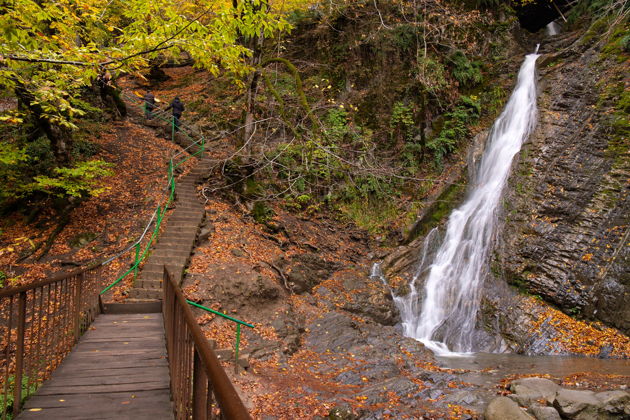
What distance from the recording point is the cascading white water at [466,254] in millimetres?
11312

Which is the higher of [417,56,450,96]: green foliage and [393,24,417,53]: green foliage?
[393,24,417,53]: green foliage

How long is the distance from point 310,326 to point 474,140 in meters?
→ 11.6

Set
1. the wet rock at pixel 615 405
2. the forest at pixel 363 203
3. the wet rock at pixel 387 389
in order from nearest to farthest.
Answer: the wet rock at pixel 615 405, the forest at pixel 363 203, the wet rock at pixel 387 389

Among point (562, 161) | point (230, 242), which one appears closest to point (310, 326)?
point (230, 242)

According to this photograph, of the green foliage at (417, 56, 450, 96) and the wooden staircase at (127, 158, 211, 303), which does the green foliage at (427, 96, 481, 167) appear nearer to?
the green foliage at (417, 56, 450, 96)

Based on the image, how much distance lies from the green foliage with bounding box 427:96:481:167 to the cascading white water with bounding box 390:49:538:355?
1.20 meters

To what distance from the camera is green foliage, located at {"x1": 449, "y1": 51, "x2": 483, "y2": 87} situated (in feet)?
57.4

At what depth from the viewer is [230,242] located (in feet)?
38.7

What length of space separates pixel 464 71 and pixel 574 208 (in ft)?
29.6

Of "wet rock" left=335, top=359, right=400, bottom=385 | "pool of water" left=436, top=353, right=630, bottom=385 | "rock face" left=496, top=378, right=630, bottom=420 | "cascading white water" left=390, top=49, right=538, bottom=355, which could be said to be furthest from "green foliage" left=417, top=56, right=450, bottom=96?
"rock face" left=496, top=378, right=630, bottom=420

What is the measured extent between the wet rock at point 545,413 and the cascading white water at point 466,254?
447 centimetres

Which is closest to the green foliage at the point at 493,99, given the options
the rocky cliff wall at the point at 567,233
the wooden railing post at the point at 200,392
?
the rocky cliff wall at the point at 567,233

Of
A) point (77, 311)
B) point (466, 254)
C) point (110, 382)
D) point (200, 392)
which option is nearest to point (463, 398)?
point (110, 382)

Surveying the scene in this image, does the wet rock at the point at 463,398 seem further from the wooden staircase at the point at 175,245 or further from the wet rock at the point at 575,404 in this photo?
the wooden staircase at the point at 175,245
